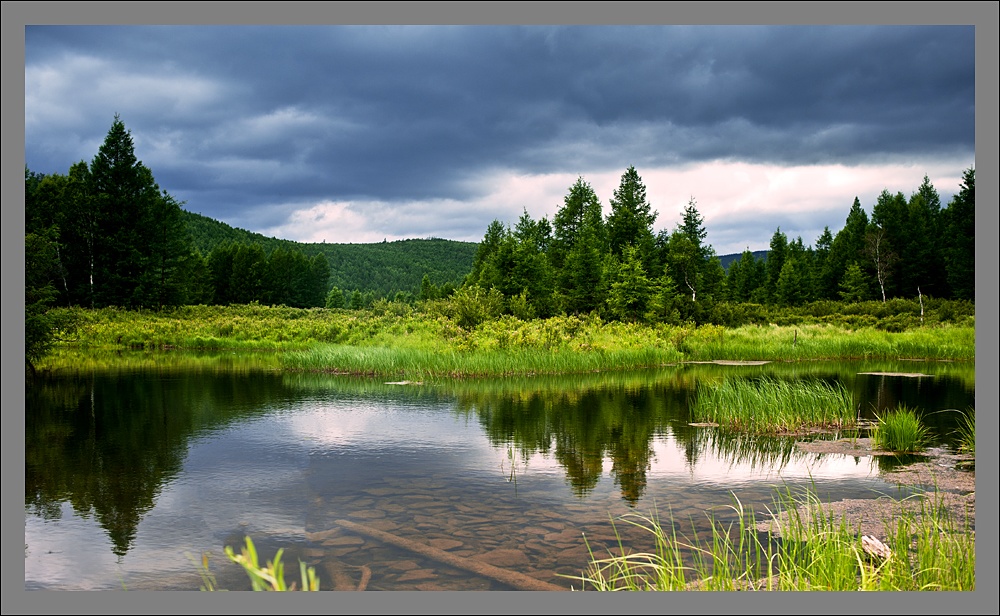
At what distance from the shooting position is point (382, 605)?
347cm

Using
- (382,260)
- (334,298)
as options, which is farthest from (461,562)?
(382,260)

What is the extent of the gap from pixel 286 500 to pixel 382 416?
6275 mm

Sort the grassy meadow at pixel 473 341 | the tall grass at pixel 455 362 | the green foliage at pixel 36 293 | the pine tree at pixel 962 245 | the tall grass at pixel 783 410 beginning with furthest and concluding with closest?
the pine tree at pixel 962 245
the grassy meadow at pixel 473 341
the tall grass at pixel 455 362
the green foliage at pixel 36 293
the tall grass at pixel 783 410

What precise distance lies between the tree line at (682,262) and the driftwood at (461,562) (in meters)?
30.0

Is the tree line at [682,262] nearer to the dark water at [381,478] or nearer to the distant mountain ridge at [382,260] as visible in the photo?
the dark water at [381,478]

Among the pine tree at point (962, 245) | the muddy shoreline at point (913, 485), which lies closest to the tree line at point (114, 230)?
the muddy shoreline at point (913, 485)

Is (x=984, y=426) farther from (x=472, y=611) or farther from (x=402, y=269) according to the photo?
(x=402, y=269)

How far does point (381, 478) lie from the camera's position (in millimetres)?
9695

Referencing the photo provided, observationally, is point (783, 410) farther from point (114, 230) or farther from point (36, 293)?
point (114, 230)

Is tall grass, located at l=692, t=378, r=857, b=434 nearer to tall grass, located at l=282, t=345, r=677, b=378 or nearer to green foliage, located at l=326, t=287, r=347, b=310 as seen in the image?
tall grass, located at l=282, t=345, r=677, b=378

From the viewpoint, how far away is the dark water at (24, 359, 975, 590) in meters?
6.68

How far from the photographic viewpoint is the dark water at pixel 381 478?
668 cm

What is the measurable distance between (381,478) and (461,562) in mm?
3373

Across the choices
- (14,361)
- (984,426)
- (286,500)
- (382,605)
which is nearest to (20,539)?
(14,361)
